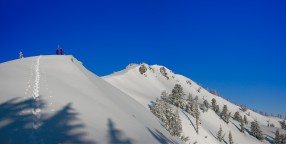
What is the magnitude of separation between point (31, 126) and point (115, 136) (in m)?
4.69

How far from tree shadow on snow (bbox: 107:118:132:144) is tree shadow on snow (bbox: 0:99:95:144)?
1704mm

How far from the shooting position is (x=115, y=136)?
15742 mm

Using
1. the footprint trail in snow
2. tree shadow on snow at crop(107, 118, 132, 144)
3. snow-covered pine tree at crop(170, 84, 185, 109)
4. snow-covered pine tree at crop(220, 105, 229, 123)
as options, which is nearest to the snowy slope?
snow-covered pine tree at crop(220, 105, 229, 123)

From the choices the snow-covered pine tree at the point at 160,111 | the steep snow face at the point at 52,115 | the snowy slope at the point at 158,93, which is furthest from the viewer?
the snowy slope at the point at 158,93

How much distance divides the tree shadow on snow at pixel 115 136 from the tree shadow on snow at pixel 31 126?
5.59 feet

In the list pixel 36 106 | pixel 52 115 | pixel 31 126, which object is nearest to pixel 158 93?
pixel 36 106

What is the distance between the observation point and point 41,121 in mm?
14547

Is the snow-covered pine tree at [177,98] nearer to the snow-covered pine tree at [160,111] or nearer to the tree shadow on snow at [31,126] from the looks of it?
the snow-covered pine tree at [160,111]

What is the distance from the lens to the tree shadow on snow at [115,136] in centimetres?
1500

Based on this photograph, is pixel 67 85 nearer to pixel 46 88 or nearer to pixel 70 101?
pixel 46 88

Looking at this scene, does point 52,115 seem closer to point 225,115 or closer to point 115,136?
point 115,136

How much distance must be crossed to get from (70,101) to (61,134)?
574 cm

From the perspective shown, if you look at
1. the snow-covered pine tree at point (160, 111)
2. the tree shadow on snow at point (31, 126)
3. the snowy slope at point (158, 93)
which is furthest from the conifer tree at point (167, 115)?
the tree shadow on snow at point (31, 126)

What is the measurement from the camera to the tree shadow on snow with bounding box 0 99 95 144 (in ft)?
41.2
